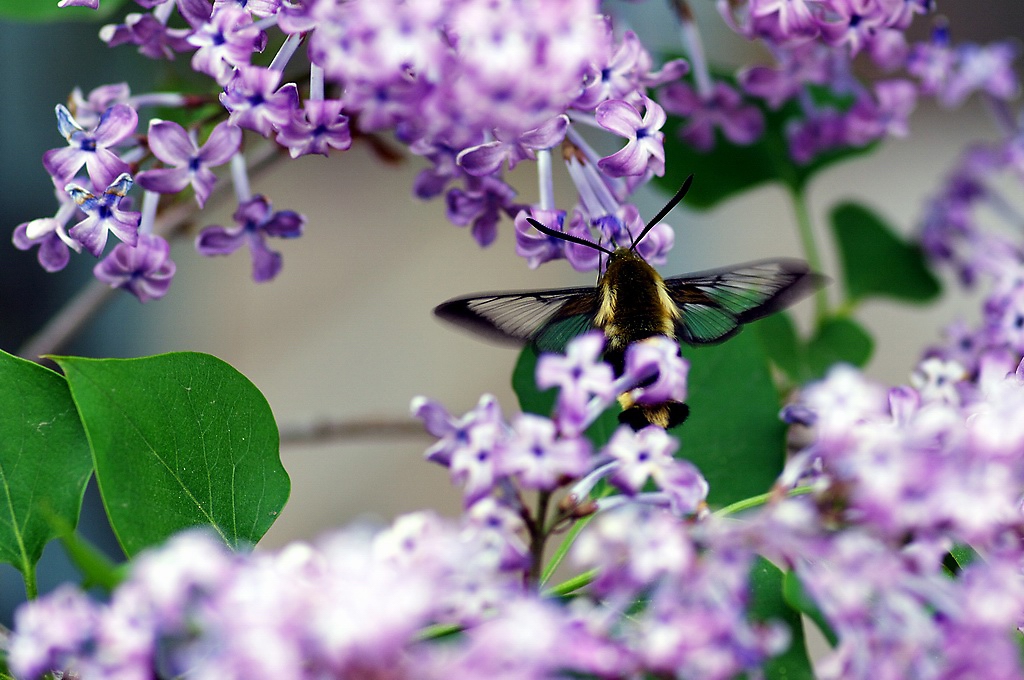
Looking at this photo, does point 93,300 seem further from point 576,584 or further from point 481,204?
point 576,584

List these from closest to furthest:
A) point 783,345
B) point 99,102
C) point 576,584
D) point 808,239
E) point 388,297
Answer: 1. point 576,584
2. point 99,102
3. point 783,345
4. point 808,239
5. point 388,297

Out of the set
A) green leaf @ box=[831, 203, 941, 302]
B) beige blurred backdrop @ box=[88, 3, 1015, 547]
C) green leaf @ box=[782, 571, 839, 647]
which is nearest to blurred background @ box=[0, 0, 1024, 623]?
beige blurred backdrop @ box=[88, 3, 1015, 547]

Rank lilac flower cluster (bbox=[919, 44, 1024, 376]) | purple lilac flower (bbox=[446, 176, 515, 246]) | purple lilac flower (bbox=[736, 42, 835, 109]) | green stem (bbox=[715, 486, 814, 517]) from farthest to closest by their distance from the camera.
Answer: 1. lilac flower cluster (bbox=[919, 44, 1024, 376])
2. purple lilac flower (bbox=[736, 42, 835, 109])
3. purple lilac flower (bbox=[446, 176, 515, 246])
4. green stem (bbox=[715, 486, 814, 517])

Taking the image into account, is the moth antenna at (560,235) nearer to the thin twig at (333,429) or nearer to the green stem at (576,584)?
the green stem at (576,584)

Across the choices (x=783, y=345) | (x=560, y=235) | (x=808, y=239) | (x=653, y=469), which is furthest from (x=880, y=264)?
(x=653, y=469)

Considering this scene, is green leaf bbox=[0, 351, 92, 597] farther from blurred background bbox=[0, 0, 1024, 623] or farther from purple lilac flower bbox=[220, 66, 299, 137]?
blurred background bbox=[0, 0, 1024, 623]

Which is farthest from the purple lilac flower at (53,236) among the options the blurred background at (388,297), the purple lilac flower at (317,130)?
the blurred background at (388,297)
